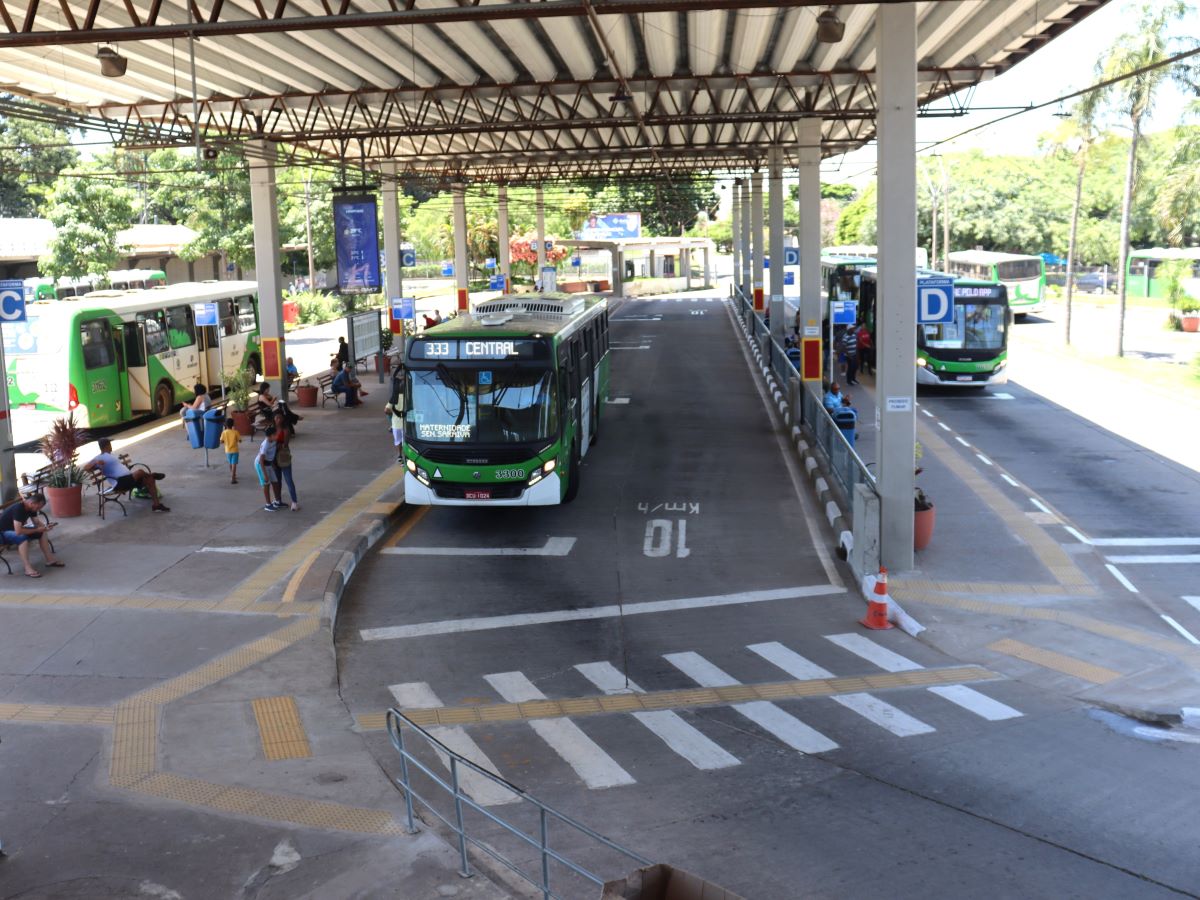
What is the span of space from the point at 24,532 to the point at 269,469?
13.7 ft

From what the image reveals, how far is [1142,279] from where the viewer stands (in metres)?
75.6

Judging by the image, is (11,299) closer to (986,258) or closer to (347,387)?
(347,387)

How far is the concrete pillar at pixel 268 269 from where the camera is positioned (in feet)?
102

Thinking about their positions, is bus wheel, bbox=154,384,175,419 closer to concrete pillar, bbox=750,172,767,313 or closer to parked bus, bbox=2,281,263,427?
parked bus, bbox=2,281,263,427

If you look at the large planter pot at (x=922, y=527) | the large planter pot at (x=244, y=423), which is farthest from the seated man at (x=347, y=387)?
the large planter pot at (x=922, y=527)

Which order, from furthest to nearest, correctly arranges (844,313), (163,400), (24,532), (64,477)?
(163,400) < (844,313) < (64,477) < (24,532)

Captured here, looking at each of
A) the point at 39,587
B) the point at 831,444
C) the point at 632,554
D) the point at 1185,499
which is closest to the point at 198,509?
the point at 39,587

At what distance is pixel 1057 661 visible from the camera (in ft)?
42.7

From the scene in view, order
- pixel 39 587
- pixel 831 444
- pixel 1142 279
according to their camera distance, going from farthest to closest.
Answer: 1. pixel 1142 279
2. pixel 831 444
3. pixel 39 587

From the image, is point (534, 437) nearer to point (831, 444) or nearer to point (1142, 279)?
point (831, 444)

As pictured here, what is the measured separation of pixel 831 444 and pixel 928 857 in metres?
12.8

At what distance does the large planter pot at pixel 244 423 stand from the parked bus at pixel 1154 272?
4741cm

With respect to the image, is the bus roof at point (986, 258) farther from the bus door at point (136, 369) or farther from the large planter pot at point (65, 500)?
the large planter pot at point (65, 500)

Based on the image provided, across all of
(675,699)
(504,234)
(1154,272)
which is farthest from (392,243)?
(1154,272)
